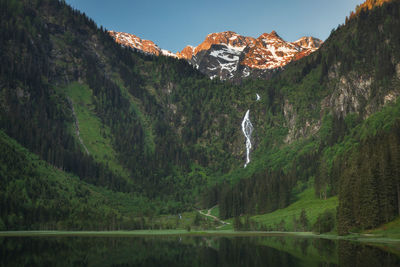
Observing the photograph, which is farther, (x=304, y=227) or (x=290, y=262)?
(x=304, y=227)

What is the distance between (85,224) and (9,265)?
140 m

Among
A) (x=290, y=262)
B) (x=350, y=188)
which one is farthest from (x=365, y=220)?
(x=290, y=262)

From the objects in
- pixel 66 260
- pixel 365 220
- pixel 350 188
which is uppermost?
pixel 350 188

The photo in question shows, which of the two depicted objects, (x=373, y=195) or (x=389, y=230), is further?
(x=373, y=195)

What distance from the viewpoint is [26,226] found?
182 m

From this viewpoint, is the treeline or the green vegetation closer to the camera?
the green vegetation

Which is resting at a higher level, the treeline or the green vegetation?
the treeline

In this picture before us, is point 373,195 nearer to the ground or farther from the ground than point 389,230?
farther from the ground

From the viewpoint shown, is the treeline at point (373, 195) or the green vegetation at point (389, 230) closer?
the green vegetation at point (389, 230)

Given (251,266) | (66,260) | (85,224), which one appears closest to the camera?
(251,266)

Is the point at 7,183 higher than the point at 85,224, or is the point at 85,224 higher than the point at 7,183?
the point at 7,183

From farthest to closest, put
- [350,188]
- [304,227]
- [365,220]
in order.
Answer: [304,227] < [350,188] < [365,220]

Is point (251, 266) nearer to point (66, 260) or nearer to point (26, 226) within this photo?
point (66, 260)

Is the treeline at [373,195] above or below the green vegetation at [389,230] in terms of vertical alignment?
above
